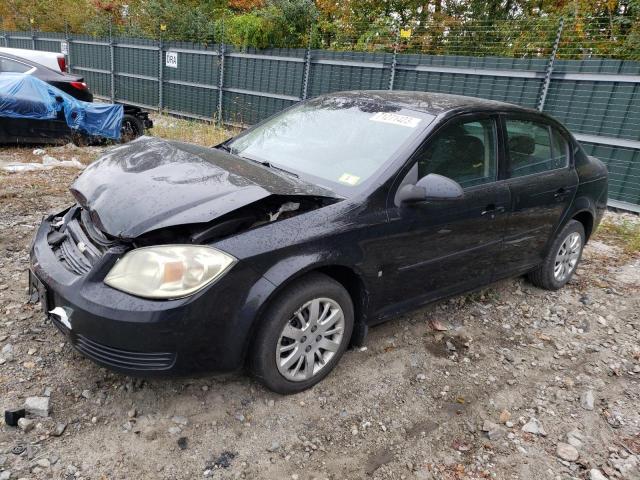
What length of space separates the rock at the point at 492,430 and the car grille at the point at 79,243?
2.21 m

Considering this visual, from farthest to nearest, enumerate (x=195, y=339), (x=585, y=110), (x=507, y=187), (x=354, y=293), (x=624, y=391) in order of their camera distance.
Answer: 1. (x=585, y=110)
2. (x=507, y=187)
3. (x=624, y=391)
4. (x=354, y=293)
5. (x=195, y=339)

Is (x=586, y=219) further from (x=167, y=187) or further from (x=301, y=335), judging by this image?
(x=167, y=187)

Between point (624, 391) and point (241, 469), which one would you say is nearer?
point (241, 469)

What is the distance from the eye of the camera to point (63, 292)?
2326 mm

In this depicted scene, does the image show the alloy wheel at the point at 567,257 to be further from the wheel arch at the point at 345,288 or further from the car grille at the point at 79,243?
the car grille at the point at 79,243

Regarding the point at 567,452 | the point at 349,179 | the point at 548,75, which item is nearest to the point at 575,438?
the point at 567,452

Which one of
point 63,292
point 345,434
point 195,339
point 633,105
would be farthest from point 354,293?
point 633,105

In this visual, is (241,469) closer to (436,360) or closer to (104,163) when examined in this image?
(436,360)

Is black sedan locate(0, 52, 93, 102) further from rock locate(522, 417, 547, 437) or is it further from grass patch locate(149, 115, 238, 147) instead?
rock locate(522, 417, 547, 437)

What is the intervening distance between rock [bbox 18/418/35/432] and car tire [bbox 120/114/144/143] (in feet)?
23.1

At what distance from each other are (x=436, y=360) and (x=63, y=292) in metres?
2.28

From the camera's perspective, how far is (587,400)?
3.01 m

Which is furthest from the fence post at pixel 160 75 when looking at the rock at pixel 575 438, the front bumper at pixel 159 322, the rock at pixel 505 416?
the rock at pixel 575 438

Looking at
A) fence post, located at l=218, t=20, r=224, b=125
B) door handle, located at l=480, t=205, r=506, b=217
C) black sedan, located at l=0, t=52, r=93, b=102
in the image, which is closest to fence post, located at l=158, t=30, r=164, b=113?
fence post, located at l=218, t=20, r=224, b=125
